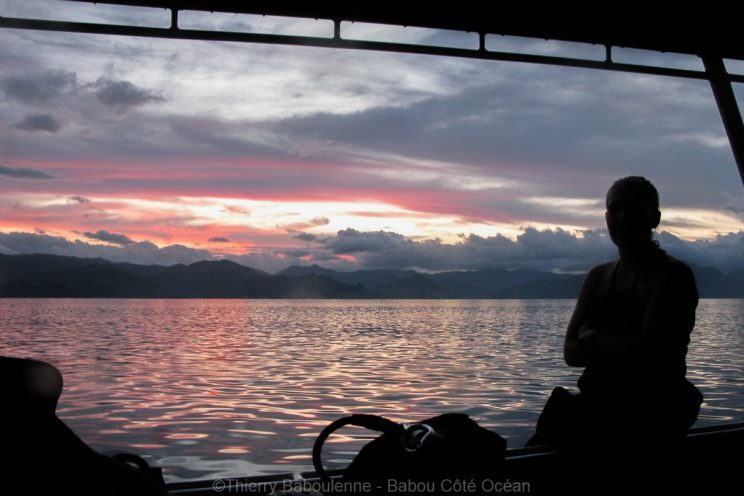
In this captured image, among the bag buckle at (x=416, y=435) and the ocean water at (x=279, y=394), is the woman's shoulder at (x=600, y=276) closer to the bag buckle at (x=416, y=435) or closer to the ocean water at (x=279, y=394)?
the bag buckle at (x=416, y=435)

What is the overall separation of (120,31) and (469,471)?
2.72m

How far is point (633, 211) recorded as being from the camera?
2324 mm

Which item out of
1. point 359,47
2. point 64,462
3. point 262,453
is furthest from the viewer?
point 262,453

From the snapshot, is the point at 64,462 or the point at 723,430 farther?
the point at 723,430

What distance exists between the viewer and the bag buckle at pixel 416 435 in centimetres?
171

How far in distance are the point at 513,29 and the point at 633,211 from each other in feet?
6.41

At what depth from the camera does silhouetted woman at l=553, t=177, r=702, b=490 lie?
2.20m

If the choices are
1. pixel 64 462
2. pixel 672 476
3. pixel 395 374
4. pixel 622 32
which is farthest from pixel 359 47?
pixel 395 374

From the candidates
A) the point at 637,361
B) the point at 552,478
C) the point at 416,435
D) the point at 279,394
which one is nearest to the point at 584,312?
the point at 637,361

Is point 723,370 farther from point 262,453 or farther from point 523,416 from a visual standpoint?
point 262,453

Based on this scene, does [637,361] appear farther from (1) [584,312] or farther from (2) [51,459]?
(2) [51,459]

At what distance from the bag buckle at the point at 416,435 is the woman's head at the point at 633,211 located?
3.54ft

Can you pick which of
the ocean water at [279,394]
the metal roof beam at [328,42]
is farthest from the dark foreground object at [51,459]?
the ocean water at [279,394]

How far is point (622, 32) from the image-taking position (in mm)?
4008
